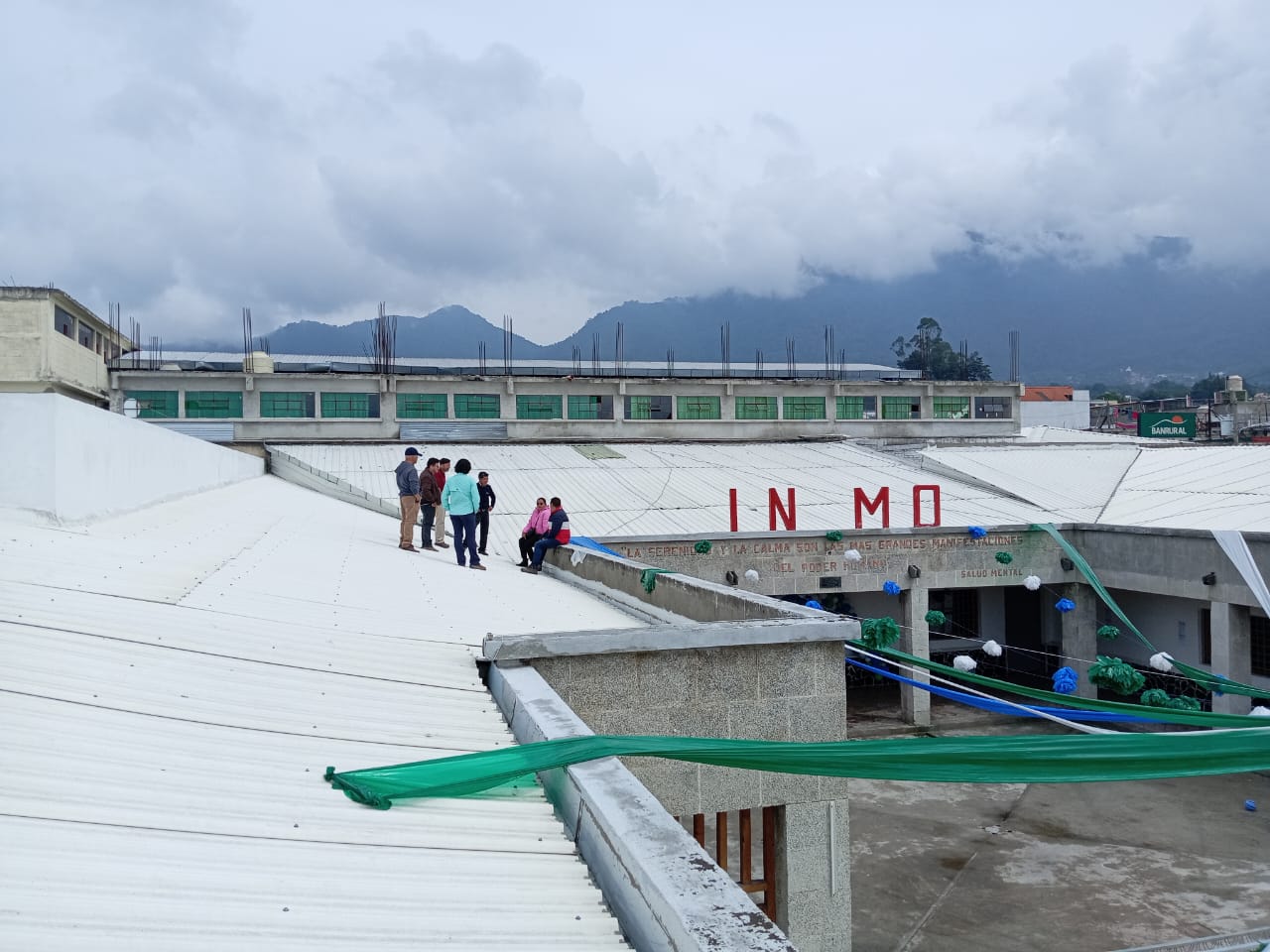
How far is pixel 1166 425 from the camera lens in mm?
47625

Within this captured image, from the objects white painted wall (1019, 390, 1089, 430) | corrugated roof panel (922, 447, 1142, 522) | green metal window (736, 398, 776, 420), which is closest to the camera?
corrugated roof panel (922, 447, 1142, 522)

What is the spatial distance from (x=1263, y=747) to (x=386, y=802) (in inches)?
196

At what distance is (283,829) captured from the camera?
418cm

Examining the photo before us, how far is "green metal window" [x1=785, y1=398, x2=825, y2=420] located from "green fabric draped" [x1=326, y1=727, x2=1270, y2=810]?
113 ft

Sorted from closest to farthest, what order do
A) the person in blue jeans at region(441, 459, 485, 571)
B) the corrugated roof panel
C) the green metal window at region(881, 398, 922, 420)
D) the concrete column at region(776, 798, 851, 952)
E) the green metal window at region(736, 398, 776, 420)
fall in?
the concrete column at region(776, 798, 851, 952) → the person in blue jeans at region(441, 459, 485, 571) → the corrugated roof panel → the green metal window at region(736, 398, 776, 420) → the green metal window at region(881, 398, 922, 420)

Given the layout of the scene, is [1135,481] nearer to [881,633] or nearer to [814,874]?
[881,633]

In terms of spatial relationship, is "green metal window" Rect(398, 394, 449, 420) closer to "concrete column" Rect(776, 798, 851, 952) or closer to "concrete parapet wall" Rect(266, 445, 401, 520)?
"concrete parapet wall" Rect(266, 445, 401, 520)

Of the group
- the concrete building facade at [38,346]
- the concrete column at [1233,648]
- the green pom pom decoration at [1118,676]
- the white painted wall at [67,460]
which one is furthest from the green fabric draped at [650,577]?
the concrete building facade at [38,346]

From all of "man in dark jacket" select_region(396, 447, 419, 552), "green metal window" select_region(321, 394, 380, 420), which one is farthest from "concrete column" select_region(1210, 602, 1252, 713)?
"green metal window" select_region(321, 394, 380, 420)

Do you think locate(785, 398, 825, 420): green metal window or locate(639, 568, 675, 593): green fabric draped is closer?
locate(639, 568, 675, 593): green fabric draped

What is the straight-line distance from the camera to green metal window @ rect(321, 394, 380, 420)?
1379 inches

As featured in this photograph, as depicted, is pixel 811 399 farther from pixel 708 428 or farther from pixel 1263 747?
pixel 1263 747

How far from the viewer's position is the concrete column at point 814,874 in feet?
29.7

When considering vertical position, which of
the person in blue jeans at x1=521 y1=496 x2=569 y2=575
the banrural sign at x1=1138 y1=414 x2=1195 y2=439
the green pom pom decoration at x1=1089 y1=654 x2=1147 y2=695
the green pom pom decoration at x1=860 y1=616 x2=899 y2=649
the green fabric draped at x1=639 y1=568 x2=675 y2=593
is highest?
the banrural sign at x1=1138 y1=414 x2=1195 y2=439
